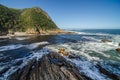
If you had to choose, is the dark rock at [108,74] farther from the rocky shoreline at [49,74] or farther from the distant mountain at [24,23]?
the distant mountain at [24,23]

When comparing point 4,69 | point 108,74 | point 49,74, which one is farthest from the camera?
point 4,69

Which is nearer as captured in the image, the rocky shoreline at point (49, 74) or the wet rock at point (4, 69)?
the rocky shoreline at point (49, 74)

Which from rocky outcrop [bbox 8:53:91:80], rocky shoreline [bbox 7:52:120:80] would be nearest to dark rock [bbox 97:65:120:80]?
rocky shoreline [bbox 7:52:120:80]

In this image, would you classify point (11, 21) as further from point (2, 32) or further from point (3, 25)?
point (2, 32)

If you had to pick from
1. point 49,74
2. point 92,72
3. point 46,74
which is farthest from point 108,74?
point 46,74

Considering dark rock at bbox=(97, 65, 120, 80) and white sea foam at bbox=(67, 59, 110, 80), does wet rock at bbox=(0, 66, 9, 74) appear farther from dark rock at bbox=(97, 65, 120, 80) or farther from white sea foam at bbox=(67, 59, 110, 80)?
dark rock at bbox=(97, 65, 120, 80)

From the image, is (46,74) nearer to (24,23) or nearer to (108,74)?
(108,74)

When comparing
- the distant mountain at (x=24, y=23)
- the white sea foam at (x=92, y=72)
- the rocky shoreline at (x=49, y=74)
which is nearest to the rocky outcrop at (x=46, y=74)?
the rocky shoreline at (x=49, y=74)

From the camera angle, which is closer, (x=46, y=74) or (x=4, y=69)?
(x=46, y=74)

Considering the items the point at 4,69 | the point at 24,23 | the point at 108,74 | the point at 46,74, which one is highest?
the point at 24,23

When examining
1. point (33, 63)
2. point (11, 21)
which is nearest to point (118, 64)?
point (33, 63)

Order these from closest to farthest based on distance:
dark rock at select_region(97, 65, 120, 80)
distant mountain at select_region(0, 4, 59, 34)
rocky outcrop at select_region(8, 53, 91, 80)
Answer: rocky outcrop at select_region(8, 53, 91, 80)
dark rock at select_region(97, 65, 120, 80)
distant mountain at select_region(0, 4, 59, 34)

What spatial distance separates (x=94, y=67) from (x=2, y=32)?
299 ft

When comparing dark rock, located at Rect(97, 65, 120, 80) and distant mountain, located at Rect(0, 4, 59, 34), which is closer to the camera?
dark rock, located at Rect(97, 65, 120, 80)
